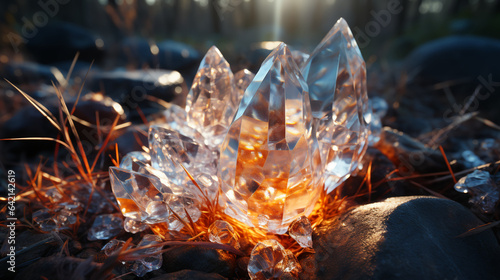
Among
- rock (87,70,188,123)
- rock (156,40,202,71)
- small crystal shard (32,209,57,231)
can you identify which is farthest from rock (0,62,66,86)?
small crystal shard (32,209,57,231)

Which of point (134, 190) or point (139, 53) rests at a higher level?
point (134, 190)

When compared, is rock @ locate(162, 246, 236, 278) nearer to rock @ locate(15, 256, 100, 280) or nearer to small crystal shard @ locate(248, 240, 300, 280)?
small crystal shard @ locate(248, 240, 300, 280)

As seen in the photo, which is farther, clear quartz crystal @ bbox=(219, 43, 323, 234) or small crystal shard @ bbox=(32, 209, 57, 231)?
small crystal shard @ bbox=(32, 209, 57, 231)

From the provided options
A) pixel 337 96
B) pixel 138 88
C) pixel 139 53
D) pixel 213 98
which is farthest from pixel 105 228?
pixel 139 53

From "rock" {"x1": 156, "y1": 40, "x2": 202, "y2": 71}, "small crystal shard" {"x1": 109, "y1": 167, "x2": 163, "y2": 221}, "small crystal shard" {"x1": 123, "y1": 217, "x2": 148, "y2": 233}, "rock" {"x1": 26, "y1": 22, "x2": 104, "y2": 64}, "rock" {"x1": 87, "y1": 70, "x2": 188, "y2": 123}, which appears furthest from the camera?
"rock" {"x1": 26, "y1": 22, "x2": 104, "y2": 64}

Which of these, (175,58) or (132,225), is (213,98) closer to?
(132,225)

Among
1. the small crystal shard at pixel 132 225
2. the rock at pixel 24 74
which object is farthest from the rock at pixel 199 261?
the rock at pixel 24 74
